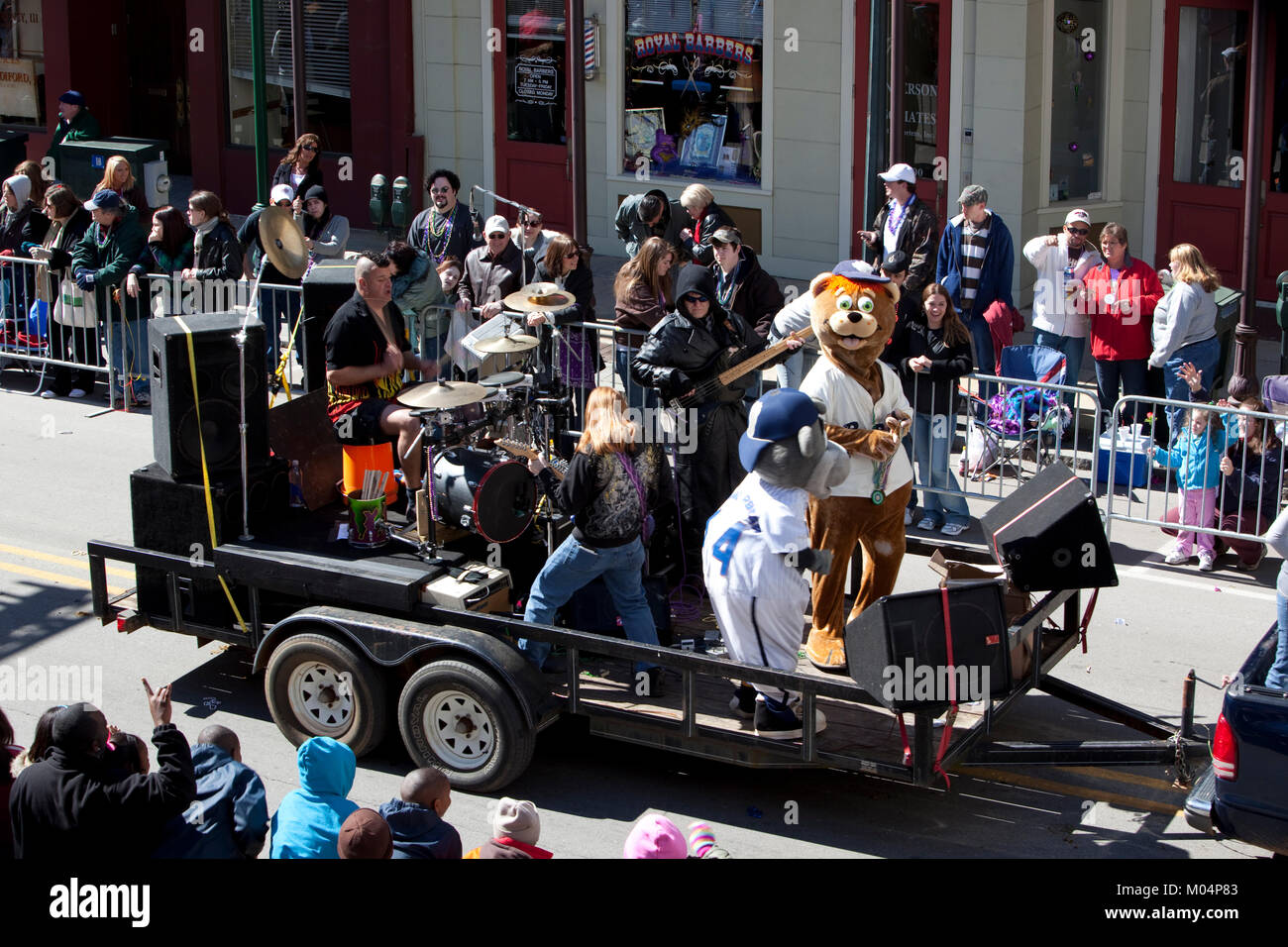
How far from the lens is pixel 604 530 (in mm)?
7887

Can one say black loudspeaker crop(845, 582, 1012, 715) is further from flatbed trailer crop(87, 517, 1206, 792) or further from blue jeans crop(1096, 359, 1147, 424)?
blue jeans crop(1096, 359, 1147, 424)

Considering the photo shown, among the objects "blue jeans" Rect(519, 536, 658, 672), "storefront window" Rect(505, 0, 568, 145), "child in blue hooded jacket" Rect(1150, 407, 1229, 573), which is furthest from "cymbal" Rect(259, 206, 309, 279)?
"storefront window" Rect(505, 0, 568, 145)

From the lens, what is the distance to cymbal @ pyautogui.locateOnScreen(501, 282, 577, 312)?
370 inches

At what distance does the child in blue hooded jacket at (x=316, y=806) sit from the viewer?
6.08m

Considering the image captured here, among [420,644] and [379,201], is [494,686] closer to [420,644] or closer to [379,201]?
[420,644]

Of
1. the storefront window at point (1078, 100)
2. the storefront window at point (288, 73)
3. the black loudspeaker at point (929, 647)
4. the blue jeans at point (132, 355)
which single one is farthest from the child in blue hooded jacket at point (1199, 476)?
the storefront window at point (288, 73)

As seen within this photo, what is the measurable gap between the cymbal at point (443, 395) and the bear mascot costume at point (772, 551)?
151 centimetres

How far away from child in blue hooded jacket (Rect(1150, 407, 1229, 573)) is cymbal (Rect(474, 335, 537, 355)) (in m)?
4.30

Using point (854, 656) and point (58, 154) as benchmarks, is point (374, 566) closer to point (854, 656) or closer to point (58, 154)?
point (854, 656)

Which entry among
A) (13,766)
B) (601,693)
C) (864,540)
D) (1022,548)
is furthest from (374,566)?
(1022,548)

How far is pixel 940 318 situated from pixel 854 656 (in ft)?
14.9

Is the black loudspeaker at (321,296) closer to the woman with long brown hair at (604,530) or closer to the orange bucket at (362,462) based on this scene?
the orange bucket at (362,462)

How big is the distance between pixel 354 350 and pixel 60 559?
9.40 feet

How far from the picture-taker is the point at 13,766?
23.4 ft
